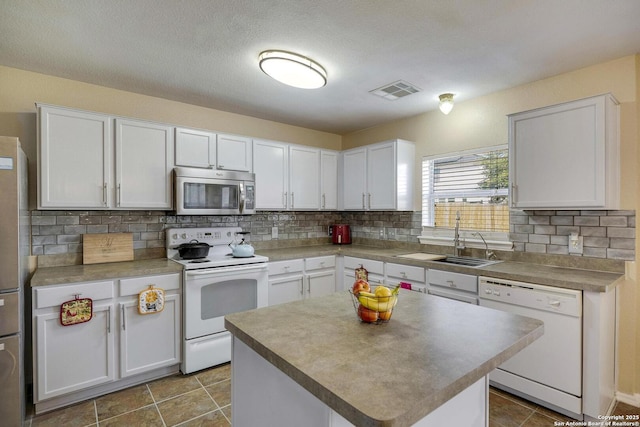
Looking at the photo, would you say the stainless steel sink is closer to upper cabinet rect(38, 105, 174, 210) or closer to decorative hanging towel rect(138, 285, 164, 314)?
decorative hanging towel rect(138, 285, 164, 314)

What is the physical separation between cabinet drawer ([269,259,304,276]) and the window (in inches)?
58.8

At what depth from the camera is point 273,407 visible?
1.21 meters

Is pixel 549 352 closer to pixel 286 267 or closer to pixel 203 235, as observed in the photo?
pixel 286 267

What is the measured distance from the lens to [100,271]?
8.01ft

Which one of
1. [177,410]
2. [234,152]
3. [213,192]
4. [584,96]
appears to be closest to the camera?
[177,410]

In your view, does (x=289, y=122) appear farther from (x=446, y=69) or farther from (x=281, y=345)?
(x=281, y=345)

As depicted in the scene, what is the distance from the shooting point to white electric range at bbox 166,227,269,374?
2734mm

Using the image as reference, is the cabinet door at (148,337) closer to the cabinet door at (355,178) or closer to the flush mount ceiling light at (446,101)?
the cabinet door at (355,178)

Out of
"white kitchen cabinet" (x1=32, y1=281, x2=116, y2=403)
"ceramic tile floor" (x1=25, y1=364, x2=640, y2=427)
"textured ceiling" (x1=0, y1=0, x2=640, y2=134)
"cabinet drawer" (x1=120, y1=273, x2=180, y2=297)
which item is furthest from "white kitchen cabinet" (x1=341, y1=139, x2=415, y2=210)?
"white kitchen cabinet" (x1=32, y1=281, x2=116, y2=403)

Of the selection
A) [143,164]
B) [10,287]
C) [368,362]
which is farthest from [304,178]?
[368,362]

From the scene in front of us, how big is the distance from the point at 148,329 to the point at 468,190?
3.21m

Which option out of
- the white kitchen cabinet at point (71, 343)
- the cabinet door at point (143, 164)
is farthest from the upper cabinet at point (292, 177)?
the white kitchen cabinet at point (71, 343)

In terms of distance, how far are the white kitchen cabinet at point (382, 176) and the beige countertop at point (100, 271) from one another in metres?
2.23

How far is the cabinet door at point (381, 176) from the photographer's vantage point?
3.67 m
